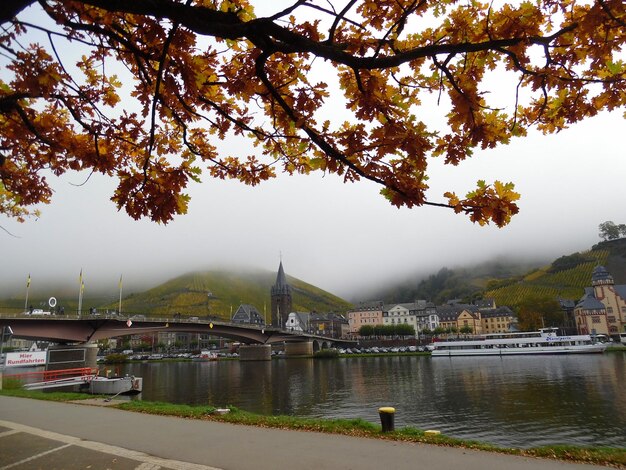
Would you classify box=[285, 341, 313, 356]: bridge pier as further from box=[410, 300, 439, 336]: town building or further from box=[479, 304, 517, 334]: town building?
box=[479, 304, 517, 334]: town building

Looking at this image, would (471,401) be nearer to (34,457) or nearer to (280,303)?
(34,457)

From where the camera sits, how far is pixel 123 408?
16.4 m

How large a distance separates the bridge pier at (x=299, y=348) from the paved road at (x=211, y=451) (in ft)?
333

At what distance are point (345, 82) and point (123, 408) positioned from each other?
16.2 metres

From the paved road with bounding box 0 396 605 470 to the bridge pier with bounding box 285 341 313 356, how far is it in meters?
101

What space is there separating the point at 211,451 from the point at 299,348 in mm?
105919

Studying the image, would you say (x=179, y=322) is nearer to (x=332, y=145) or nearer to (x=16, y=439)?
(x=16, y=439)

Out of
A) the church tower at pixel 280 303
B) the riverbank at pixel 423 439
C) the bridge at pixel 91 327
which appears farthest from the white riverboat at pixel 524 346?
the riverbank at pixel 423 439

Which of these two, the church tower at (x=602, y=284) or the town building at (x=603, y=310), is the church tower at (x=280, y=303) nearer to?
the town building at (x=603, y=310)

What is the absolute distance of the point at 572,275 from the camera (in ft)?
593

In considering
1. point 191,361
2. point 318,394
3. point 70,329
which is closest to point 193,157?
point 318,394

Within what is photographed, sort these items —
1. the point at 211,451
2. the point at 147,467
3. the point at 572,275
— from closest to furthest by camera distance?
1. the point at 147,467
2. the point at 211,451
3. the point at 572,275

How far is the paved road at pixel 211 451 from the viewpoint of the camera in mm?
7793

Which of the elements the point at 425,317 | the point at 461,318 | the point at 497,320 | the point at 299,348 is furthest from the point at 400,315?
the point at 299,348
